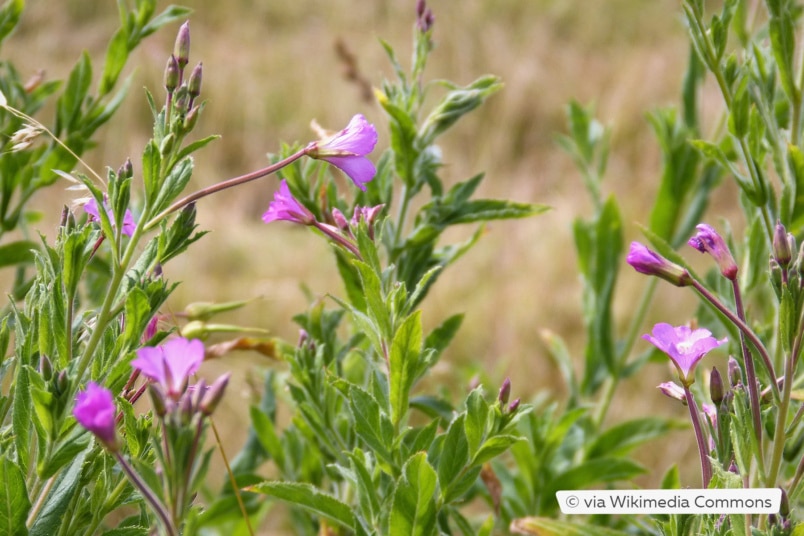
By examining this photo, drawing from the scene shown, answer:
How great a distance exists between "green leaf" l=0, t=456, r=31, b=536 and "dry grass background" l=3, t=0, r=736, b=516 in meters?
1.98

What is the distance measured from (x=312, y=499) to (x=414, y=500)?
123 mm

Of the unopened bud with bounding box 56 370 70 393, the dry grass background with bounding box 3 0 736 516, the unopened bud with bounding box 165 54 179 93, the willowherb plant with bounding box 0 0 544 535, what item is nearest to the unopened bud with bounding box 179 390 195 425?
the willowherb plant with bounding box 0 0 544 535

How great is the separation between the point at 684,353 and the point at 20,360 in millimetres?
523

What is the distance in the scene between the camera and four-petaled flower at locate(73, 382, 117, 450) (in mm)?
487

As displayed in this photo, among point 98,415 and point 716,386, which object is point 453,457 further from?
point 98,415

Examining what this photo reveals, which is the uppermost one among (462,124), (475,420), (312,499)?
(475,420)

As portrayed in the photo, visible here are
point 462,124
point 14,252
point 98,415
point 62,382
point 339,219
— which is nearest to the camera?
point 98,415

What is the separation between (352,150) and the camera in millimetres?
769

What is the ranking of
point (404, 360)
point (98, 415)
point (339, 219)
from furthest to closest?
point (339, 219), point (404, 360), point (98, 415)

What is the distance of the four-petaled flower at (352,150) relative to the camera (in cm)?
77

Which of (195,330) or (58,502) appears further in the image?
(195,330)

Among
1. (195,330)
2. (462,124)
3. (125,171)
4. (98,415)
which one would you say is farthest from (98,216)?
(462,124)

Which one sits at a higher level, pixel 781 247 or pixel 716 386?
pixel 781 247

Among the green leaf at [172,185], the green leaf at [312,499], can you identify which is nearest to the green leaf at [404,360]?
the green leaf at [312,499]
